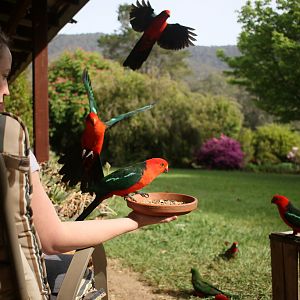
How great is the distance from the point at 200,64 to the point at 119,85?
65486mm

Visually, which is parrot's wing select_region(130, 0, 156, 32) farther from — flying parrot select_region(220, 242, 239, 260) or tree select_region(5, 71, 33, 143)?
tree select_region(5, 71, 33, 143)

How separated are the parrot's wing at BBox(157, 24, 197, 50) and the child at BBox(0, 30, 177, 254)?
0.60m

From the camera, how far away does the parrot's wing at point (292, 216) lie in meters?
2.17

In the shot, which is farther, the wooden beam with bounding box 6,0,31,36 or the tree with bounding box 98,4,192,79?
the tree with bounding box 98,4,192,79

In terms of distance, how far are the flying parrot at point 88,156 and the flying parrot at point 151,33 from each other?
0.22m

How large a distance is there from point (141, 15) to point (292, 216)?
1.34 metres

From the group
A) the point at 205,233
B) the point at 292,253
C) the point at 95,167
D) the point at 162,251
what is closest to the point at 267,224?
the point at 205,233

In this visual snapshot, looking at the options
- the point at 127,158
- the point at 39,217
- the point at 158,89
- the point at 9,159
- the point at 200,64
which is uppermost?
the point at 200,64

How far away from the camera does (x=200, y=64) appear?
77.9 m

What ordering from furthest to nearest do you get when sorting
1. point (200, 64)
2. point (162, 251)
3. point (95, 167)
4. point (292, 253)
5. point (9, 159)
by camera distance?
point (200, 64), point (162, 251), point (292, 253), point (95, 167), point (9, 159)

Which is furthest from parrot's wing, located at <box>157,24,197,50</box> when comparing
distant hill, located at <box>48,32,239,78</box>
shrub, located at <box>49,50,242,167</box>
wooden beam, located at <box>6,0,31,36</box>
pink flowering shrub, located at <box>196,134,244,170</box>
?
distant hill, located at <box>48,32,239,78</box>

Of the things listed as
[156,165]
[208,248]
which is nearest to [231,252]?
[208,248]

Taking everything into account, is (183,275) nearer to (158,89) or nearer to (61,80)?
(158,89)

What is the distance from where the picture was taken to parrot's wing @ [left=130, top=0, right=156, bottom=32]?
4.63 feet
